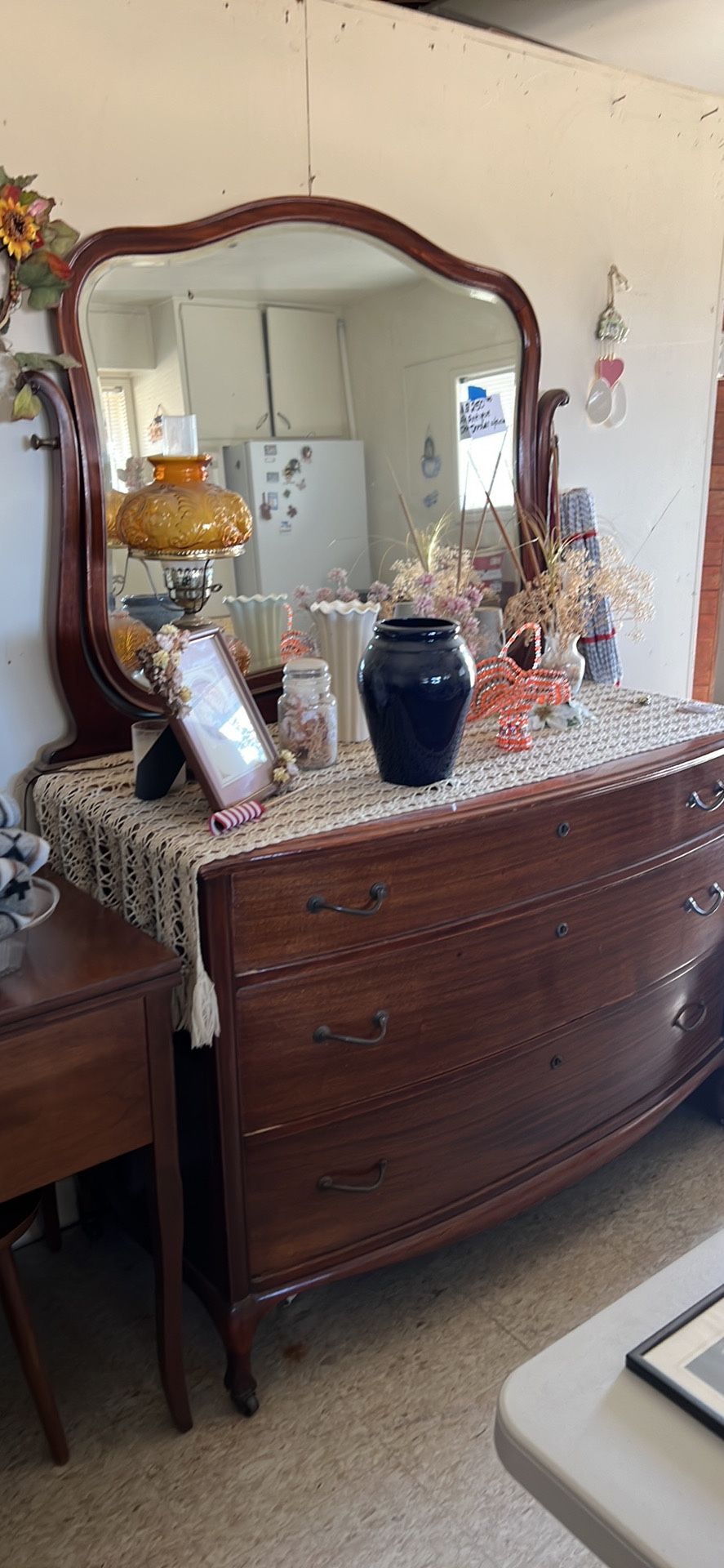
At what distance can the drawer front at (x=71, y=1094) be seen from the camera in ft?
3.96

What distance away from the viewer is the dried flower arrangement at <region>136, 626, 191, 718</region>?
1.41m

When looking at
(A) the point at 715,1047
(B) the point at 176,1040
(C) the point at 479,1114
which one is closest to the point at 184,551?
(B) the point at 176,1040

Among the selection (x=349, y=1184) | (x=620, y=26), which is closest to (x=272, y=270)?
(x=620, y=26)

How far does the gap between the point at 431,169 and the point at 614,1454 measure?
2.00 metres

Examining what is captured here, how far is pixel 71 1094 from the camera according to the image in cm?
125

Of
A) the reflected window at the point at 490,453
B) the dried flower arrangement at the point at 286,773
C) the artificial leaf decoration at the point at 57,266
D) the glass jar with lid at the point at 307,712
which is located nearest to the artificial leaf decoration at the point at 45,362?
the artificial leaf decoration at the point at 57,266

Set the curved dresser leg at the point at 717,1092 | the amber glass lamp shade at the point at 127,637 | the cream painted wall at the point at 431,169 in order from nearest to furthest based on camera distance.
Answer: the cream painted wall at the point at 431,169 → the amber glass lamp shade at the point at 127,637 → the curved dresser leg at the point at 717,1092

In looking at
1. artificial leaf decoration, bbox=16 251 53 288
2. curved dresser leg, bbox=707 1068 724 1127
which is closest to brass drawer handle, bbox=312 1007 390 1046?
curved dresser leg, bbox=707 1068 724 1127

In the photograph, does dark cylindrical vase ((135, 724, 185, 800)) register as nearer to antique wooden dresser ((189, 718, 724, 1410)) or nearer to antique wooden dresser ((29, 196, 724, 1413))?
antique wooden dresser ((29, 196, 724, 1413))

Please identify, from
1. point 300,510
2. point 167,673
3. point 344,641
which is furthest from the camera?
point 300,510

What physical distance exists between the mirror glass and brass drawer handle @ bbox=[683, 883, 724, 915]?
64cm

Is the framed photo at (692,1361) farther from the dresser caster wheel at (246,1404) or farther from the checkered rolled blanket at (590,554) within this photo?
the checkered rolled blanket at (590,554)

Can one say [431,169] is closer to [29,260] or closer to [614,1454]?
[29,260]

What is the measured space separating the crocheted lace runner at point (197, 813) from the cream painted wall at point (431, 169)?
18 centimetres
